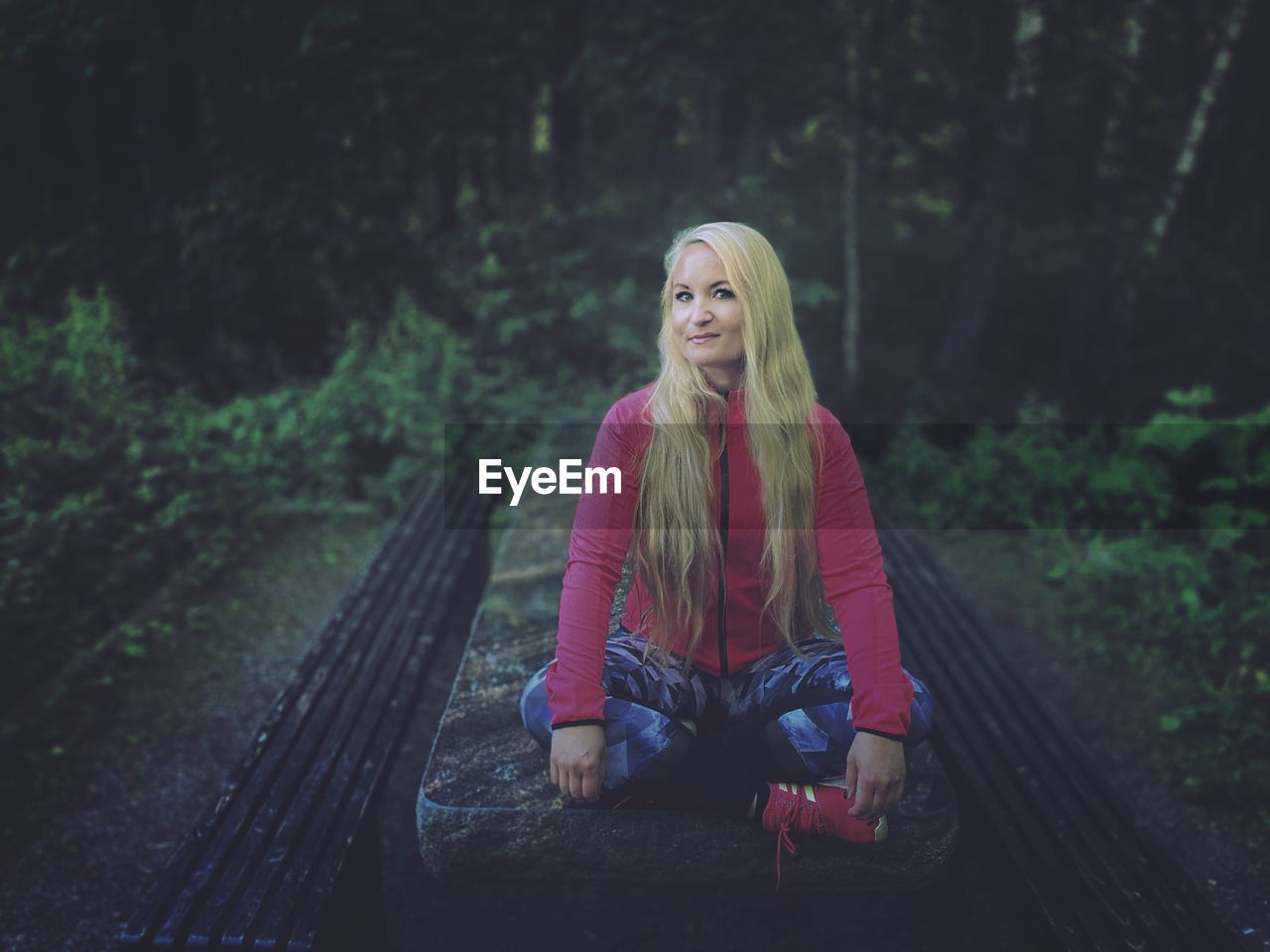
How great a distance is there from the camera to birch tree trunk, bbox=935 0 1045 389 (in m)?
6.75

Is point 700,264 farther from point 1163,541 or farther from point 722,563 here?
point 1163,541

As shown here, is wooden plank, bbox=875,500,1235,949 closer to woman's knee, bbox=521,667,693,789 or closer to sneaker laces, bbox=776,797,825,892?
sneaker laces, bbox=776,797,825,892

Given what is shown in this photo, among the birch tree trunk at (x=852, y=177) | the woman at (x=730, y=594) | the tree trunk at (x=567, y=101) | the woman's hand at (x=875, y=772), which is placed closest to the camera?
the woman's hand at (x=875, y=772)

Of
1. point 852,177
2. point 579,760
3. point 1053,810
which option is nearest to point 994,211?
point 852,177

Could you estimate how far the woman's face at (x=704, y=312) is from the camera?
193 centimetres

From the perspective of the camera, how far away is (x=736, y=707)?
2158mm

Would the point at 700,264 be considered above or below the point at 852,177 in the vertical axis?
below

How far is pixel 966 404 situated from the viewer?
7.09 meters

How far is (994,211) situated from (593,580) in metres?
6.72

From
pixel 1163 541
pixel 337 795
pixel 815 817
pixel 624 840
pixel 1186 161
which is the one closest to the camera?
pixel 815 817

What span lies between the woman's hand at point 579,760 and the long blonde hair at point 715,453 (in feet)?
1.22

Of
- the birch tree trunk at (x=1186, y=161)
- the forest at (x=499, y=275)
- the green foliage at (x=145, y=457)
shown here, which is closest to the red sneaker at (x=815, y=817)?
the forest at (x=499, y=275)

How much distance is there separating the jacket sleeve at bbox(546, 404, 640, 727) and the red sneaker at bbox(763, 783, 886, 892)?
469 mm

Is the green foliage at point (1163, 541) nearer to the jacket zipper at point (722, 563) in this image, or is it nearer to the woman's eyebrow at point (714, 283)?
the jacket zipper at point (722, 563)
